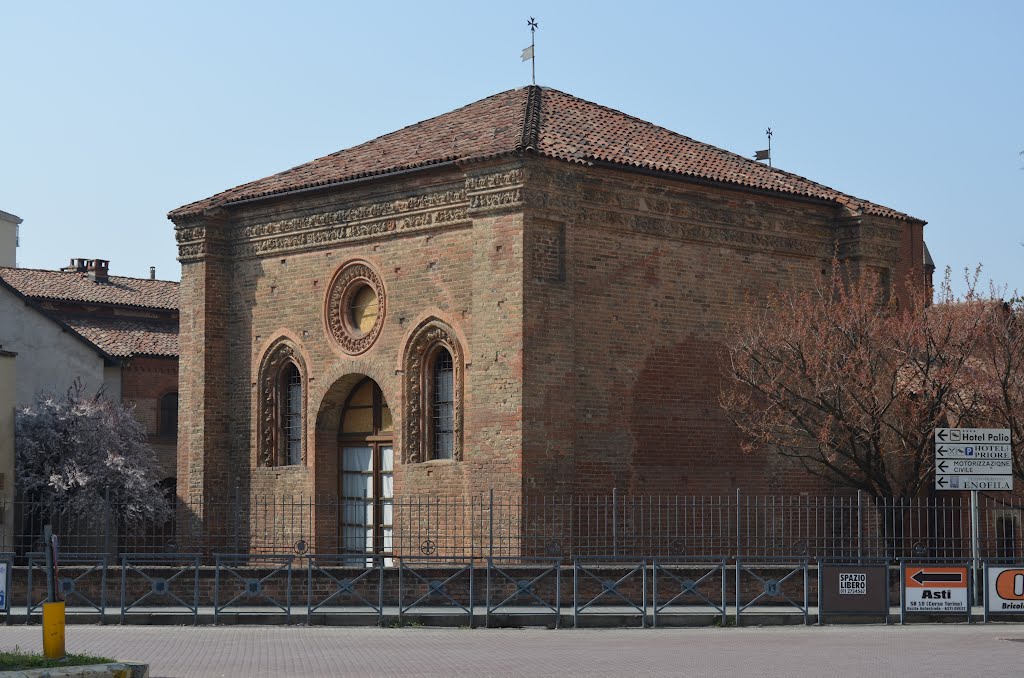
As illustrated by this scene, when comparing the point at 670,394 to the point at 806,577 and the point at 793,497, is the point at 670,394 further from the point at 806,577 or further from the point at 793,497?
the point at 806,577

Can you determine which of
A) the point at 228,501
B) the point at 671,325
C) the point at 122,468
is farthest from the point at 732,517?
the point at 122,468

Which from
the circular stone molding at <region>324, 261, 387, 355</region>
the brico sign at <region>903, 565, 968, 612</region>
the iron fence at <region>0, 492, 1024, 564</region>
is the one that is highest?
the circular stone molding at <region>324, 261, 387, 355</region>

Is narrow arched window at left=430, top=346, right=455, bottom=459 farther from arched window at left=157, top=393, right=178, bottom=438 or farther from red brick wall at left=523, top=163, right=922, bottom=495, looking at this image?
arched window at left=157, top=393, right=178, bottom=438

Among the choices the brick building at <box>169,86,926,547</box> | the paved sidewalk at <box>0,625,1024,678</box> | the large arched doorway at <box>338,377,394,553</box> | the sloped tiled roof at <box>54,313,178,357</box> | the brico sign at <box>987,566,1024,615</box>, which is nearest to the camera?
the paved sidewalk at <box>0,625,1024,678</box>

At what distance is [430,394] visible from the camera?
82.2 ft

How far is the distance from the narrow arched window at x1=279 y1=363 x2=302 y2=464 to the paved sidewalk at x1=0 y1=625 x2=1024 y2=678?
7.71 metres

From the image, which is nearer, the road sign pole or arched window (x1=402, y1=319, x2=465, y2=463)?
the road sign pole

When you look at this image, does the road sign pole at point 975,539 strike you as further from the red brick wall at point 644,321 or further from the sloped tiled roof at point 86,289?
the sloped tiled roof at point 86,289

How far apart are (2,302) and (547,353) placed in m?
18.4

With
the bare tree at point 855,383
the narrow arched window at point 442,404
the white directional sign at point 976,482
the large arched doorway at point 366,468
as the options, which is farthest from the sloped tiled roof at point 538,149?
the white directional sign at point 976,482

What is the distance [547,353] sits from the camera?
2334 centimetres

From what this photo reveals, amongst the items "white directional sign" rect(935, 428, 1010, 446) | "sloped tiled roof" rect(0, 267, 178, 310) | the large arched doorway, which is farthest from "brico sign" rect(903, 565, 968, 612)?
"sloped tiled roof" rect(0, 267, 178, 310)

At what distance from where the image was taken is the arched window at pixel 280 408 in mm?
27266

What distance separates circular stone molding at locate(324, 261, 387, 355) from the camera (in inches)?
1020
